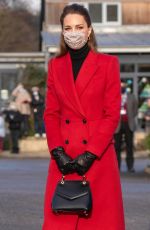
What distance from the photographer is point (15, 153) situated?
1021 inches

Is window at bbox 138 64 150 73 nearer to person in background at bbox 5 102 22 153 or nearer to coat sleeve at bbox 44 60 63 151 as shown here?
person in background at bbox 5 102 22 153

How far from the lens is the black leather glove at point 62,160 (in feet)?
20.0

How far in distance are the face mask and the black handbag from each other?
97cm

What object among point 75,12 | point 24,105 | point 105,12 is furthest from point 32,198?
point 105,12

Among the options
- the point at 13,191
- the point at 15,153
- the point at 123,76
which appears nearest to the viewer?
the point at 13,191

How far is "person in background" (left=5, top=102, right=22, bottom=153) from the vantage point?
26.1m

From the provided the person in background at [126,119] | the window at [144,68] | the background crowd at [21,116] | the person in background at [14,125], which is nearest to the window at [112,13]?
the window at [144,68]

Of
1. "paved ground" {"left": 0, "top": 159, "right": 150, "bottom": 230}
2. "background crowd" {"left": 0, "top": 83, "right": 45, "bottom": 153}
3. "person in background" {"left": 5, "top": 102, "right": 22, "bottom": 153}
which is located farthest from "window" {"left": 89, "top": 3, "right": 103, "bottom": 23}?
"paved ground" {"left": 0, "top": 159, "right": 150, "bottom": 230}

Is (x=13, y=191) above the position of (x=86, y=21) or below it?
below

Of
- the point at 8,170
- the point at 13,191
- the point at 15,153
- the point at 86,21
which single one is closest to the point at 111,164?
the point at 86,21

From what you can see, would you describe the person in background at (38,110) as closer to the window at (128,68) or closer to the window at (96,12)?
the window at (128,68)

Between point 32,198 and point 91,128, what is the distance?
6.73m

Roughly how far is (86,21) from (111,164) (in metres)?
1.03

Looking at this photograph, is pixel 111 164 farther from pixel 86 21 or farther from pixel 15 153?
pixel 15 153
